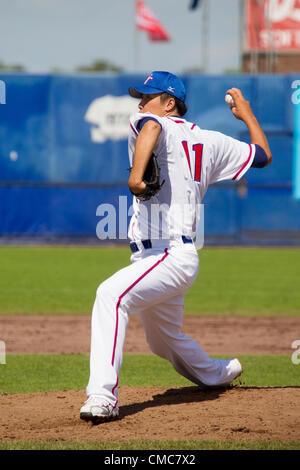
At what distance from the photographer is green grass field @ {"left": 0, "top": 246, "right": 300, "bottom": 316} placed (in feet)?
30.7

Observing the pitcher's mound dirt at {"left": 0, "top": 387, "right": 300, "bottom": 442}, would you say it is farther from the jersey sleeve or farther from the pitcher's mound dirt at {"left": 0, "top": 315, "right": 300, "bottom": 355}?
the pitcher's mound dirt at {"left": 0, "top": 315, "right": 300, "bottom": 355}

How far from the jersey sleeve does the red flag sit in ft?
70.9

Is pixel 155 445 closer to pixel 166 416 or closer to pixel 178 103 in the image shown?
pixel 166 416

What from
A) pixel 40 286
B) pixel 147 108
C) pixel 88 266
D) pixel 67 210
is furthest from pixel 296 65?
pixel 147 108

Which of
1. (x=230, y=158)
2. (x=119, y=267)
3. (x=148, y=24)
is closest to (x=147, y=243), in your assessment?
(x=230, y=158)

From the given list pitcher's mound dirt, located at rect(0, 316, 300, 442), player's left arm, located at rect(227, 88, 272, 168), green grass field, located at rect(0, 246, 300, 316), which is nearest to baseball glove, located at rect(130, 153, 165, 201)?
player's left arm, located at rect(227, 88, 272, 168)

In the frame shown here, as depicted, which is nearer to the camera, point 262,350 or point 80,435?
point 80,435

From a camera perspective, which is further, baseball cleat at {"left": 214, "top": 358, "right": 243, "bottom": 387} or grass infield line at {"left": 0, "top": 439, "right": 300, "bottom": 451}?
baseball cleat at {"left": 214, "top": 358, "right": 243, "bottom": 387}

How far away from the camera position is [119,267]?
12.9m

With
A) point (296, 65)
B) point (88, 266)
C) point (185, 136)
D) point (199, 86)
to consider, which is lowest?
point (88, 266)
